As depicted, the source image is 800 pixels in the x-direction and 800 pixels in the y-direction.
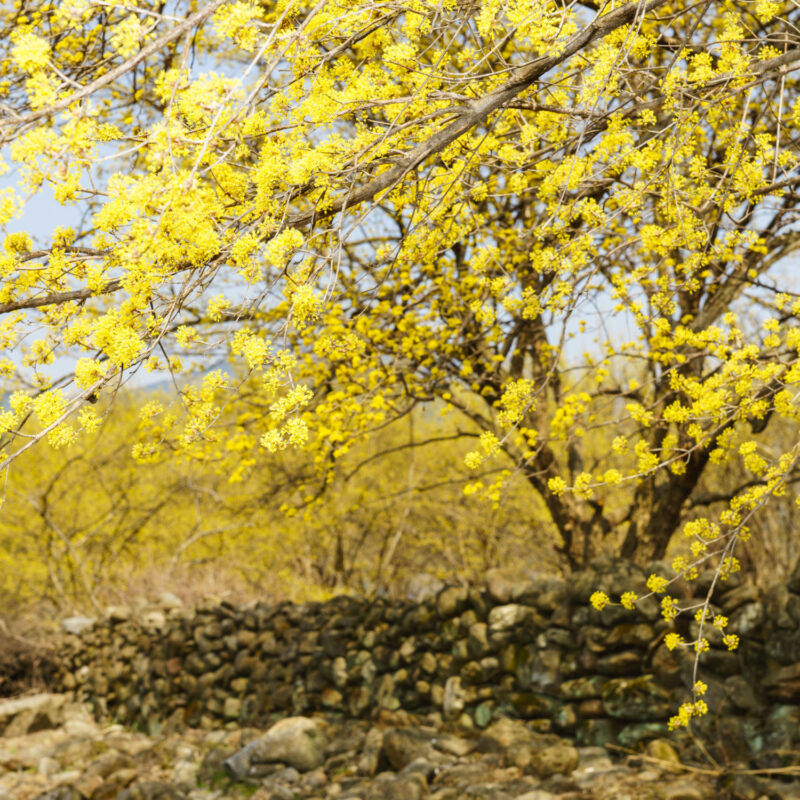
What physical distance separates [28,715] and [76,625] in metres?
1.88

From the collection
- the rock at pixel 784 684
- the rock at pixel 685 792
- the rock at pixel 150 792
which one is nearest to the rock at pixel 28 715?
the rock at pixel 150 792

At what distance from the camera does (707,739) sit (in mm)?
4746

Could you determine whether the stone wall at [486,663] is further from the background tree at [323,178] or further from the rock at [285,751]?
the background tree at [323,178]

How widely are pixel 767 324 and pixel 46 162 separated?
9.30 feet

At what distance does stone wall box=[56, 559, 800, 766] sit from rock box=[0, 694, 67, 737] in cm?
64

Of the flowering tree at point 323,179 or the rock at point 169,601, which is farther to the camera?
the rock at point 169,601

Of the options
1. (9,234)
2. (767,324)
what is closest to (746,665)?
(767,324)

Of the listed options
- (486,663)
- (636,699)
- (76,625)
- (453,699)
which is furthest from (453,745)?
(76,625)

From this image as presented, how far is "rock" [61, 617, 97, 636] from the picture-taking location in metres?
11.1

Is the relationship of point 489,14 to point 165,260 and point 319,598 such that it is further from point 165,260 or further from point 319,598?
point 319,598

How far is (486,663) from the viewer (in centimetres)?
623

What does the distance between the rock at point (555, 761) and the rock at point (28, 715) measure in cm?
699

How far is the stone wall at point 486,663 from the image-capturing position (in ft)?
15.5

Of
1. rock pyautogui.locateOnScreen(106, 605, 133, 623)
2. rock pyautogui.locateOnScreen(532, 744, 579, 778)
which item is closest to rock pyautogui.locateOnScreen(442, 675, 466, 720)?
rock pyautogui.locateOnScreen(532, 744, 579, 778)
